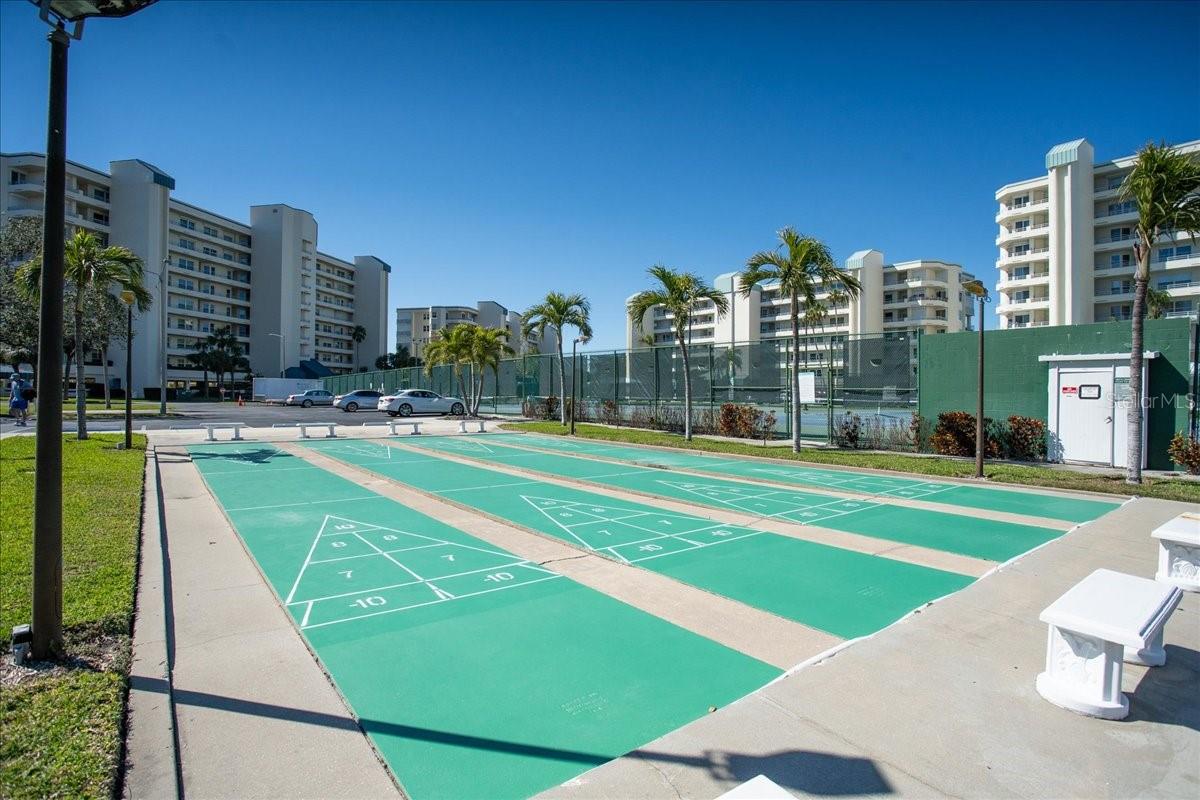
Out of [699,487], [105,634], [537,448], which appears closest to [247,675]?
[105,634]

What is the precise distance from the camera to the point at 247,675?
4.58m

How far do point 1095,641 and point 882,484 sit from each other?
10.4 metres

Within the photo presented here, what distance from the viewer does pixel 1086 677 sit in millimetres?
3975

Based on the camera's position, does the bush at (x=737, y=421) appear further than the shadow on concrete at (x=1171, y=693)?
Yes

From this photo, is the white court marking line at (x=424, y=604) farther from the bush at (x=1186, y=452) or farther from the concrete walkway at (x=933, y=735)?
the bush at (x=1186, y=452)

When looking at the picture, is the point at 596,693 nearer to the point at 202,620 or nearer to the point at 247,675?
the point at 247,675

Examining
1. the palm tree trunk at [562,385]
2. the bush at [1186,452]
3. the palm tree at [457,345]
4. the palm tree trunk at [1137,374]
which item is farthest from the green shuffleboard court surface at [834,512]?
the palm tree at [457,345]

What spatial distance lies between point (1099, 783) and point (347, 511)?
1018 cm

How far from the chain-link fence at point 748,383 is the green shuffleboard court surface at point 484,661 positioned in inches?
611

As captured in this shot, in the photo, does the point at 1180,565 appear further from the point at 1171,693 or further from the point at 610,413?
the point at 610,413

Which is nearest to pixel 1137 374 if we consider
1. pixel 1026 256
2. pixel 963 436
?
pixel 963 436

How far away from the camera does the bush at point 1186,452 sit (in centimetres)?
1436

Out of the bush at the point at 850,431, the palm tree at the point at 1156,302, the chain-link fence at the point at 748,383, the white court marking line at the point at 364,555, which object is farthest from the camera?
the palm tree at the point at 1156,302

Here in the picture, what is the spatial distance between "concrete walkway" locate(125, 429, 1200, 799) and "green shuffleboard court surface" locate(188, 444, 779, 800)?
0.84 feet
